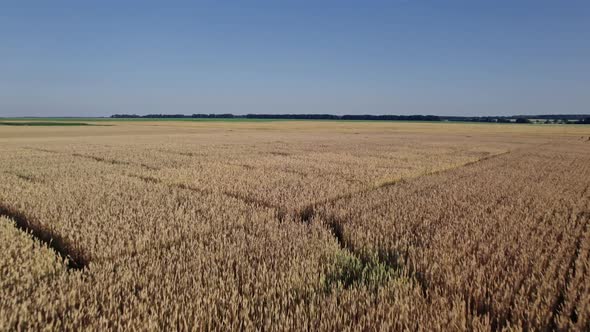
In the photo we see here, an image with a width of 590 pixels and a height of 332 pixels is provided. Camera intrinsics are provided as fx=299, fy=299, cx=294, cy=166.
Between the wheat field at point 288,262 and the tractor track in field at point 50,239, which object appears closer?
the wheat field at point 288,262

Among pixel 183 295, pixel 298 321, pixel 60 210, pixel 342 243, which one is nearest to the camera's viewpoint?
pixel 298 321

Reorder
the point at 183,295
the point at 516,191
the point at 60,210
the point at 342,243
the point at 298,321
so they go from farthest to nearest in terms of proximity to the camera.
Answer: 1. the point at 516,191
2. the point at 60,210
3. the point at 342,243
4. the point at 183,295
5. the point at 298,321

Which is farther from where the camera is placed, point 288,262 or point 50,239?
point 50,239

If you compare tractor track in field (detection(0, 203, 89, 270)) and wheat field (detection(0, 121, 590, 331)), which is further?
tractor track in field (detection(0, 203, 89, 270))

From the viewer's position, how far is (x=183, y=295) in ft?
8.41

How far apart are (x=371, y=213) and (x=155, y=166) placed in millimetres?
9364

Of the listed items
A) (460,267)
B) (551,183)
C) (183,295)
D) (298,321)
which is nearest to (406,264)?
(460,267)

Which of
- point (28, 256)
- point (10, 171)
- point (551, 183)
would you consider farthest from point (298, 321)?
point (10, 171)

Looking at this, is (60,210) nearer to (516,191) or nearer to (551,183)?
(516,191)

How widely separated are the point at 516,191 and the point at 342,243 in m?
6.25

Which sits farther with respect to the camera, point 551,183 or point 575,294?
point 551,183

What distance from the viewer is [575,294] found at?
2695 mm

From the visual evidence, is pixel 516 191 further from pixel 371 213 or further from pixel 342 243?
pixel 342 243

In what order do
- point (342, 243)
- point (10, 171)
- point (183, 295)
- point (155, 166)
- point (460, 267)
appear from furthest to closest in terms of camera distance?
point (155, 166)
point (10, 171)
point (342, 243)
point (460, 267)
point (183, 295)
